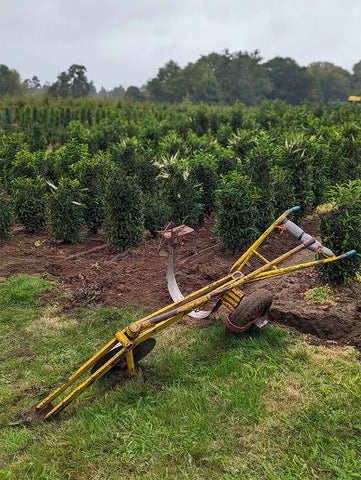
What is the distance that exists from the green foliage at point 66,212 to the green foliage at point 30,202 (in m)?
0.73

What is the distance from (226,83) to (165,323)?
74.6 meters

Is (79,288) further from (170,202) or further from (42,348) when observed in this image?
(170,202)

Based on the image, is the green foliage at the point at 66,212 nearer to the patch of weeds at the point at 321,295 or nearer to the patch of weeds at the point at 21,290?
the patch of weeds at the point at 21,290

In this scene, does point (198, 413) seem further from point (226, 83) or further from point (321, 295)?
point (226, 83)

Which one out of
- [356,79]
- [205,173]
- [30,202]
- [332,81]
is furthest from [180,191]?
[356,79]

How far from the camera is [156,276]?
6184 millimetres

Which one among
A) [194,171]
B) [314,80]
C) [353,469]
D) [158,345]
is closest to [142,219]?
[194,171]

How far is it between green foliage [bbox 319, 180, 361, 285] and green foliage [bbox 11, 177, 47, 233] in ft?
18.2

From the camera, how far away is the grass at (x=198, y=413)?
282 centimetres

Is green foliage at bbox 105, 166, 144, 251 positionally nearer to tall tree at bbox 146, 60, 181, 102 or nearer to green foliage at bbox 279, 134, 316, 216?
green foliage at bbox 279, 134, 316, 216

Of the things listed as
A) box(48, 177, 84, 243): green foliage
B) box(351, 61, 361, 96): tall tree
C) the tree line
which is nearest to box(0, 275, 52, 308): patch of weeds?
box(48, 177, 84, 243): green foliage

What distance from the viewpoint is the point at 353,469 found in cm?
265

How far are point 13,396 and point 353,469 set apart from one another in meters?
2.78

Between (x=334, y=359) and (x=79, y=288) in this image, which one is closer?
(x=334, y=359)
